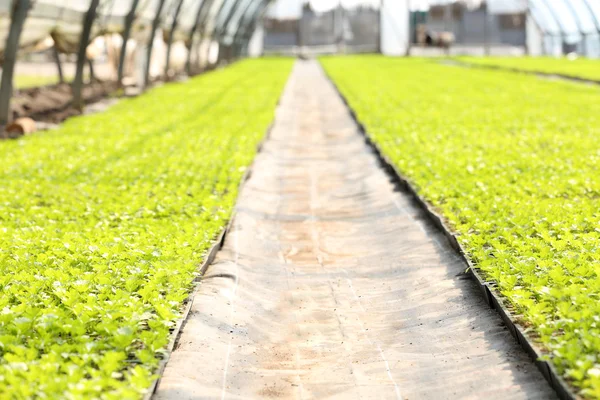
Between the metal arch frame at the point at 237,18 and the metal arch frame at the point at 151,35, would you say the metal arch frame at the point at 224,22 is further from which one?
the metal arch frame at the point at 151,35

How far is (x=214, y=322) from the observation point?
241 inches

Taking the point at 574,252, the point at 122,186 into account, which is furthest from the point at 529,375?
the point at 122,186

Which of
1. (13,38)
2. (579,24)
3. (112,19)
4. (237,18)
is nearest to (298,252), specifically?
(13,38)

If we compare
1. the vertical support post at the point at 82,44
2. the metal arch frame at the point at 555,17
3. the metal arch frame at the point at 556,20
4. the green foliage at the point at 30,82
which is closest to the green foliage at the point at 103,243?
the vertical support post at the point at 82,44

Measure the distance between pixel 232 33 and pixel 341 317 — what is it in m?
51.9

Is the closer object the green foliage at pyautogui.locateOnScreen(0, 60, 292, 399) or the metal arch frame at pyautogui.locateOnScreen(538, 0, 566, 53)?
the green foliage at pyautogui.locateOnScreen(0, 60, 292, 399)

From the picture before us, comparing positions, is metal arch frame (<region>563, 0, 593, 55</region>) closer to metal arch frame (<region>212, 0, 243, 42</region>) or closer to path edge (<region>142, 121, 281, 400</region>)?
metal arch frame (<region>212, 0, 243, 42</region>)

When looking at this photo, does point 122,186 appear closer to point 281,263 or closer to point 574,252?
point 281,263

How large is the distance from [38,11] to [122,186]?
10621 mm

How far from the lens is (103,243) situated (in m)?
7.35

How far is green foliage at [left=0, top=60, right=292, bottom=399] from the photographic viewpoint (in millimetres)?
4730

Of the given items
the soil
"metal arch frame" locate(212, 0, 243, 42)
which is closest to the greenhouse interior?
the soil

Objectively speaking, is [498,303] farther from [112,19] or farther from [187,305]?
[112,19]

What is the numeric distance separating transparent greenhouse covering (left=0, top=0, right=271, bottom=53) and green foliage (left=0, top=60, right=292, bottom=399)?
4.12 m
